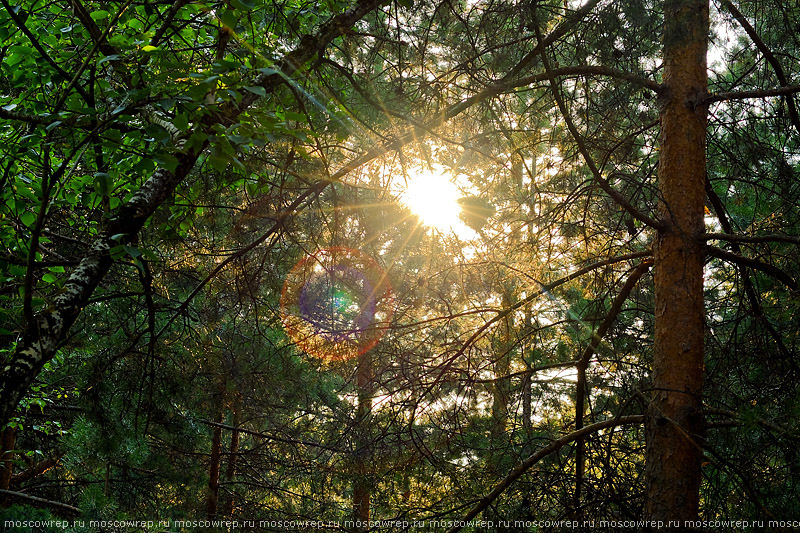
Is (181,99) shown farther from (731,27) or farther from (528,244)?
(731,27)

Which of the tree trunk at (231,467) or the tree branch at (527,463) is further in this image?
the tree trunk at (231,467)

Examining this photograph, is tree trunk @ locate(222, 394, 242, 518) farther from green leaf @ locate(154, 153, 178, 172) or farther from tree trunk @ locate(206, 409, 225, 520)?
green leaf @ locate(154, 153, 178, 172)

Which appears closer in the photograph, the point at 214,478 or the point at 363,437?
the point at 363,437

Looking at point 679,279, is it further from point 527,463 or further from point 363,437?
point 363,437

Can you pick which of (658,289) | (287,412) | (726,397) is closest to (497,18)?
(658,289)

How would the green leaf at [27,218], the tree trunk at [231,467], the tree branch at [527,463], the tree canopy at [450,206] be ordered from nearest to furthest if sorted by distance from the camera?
the tree canopy at [450,206]
the tree branch at [527,463]
the green leaf at [27,218]
the tree trunk at [231,467]

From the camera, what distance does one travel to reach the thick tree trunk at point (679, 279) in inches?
108

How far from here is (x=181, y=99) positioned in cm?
187

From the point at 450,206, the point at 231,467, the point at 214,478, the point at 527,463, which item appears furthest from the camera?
the point at 231,467

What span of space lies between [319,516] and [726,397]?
6.88 meters

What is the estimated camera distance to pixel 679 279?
296 cm
